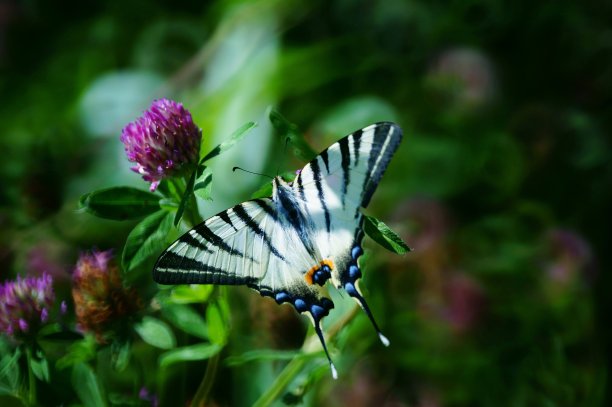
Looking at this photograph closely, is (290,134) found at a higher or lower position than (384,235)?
higher

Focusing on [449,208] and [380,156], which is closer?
[380,156]

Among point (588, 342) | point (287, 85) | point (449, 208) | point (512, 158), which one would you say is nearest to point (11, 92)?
point (287, 85)

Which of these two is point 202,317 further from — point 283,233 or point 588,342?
point 588,342

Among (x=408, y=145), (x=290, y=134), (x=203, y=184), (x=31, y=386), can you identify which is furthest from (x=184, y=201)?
(x=408, y=145)

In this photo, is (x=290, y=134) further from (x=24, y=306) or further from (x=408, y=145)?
(x=408, y=145)

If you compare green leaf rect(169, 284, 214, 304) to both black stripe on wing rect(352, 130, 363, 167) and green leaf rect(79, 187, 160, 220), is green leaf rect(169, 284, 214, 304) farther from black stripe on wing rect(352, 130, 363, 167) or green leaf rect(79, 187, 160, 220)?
black stripe on wing rect(352, 130, 363, 167)

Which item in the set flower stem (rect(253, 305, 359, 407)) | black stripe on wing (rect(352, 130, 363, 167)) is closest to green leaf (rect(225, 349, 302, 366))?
flower stem (rect(253, 305, 359, 407))

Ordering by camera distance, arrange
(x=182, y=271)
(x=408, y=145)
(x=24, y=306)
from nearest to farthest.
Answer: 1. (x=182, y=271)
2. (x=24, y=306)
3. (x=408, y=145)
